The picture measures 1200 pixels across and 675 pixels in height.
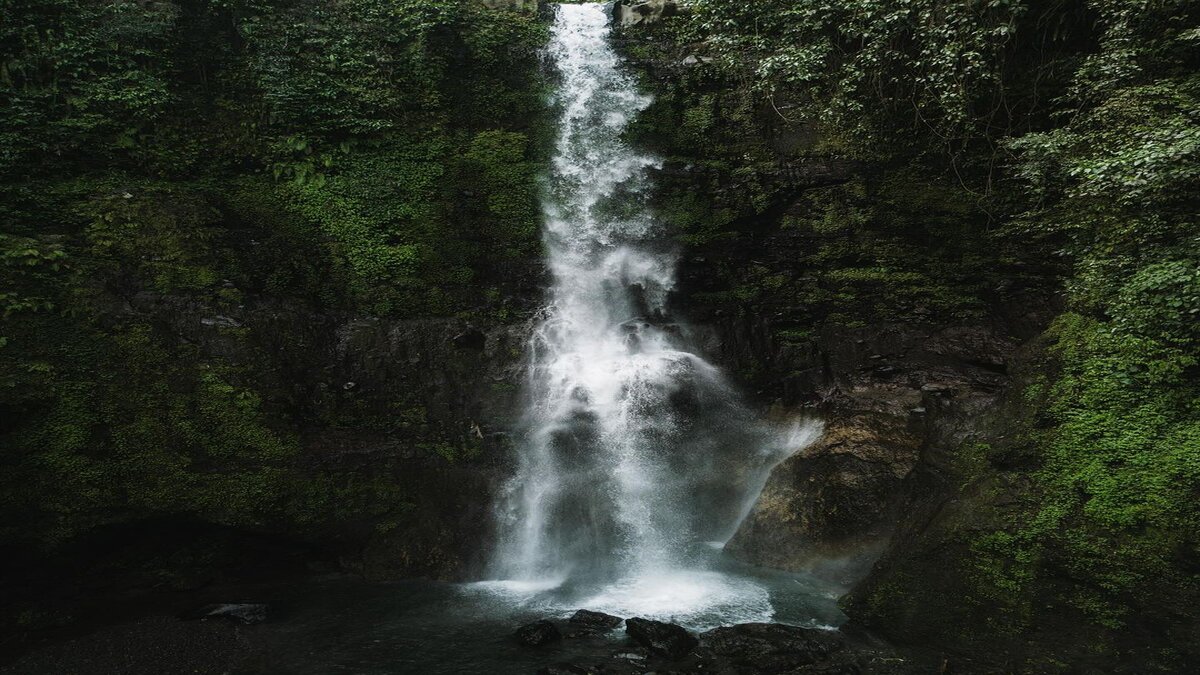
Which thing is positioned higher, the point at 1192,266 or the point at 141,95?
the point at 141,95

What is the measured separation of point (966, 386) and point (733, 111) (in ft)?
29.0

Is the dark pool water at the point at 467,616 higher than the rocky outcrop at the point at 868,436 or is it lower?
lower

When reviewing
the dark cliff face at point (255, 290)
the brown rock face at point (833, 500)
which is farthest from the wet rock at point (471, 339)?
the brown rock face at point (833, 500)

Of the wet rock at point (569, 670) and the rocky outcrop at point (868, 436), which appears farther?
the rocky outcrop at point (868, 436)

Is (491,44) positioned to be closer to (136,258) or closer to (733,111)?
(733,111)

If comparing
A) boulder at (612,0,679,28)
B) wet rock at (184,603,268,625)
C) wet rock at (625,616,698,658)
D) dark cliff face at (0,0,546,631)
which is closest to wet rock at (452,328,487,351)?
dark cliff face at (0,0,546,631)

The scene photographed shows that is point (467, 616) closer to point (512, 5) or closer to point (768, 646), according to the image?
point (768, 646)

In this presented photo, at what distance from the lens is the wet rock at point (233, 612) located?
9.47 meters

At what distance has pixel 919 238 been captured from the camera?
13.6 meters

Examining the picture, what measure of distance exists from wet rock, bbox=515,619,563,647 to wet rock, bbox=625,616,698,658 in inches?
40.6

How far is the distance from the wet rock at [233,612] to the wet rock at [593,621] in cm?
475

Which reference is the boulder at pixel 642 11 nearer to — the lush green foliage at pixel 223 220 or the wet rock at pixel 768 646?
the lush green foliage at pixel 223 220

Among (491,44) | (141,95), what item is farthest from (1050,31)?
(141,95)

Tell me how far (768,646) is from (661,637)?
4.50ft
